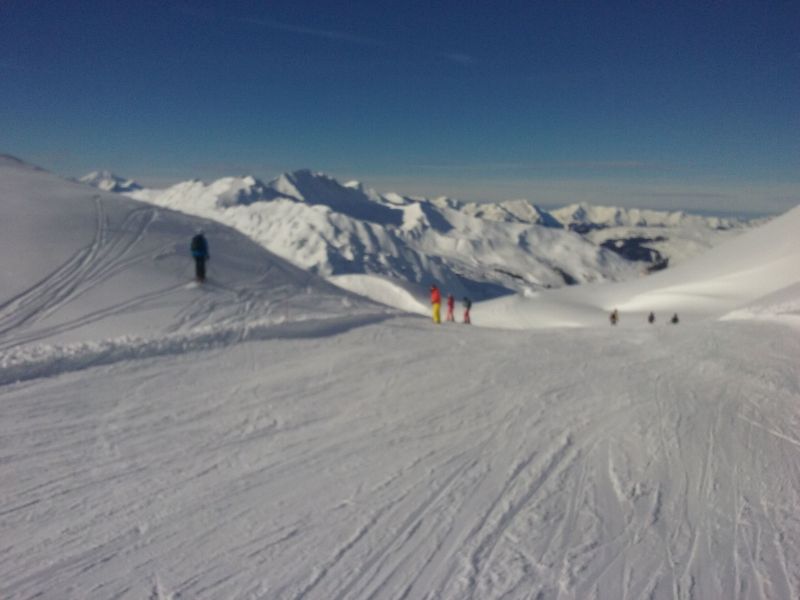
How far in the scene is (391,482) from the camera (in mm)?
6258

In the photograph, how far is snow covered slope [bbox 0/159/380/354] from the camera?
1239 centimetres

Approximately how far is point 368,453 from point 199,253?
→ 10975mm

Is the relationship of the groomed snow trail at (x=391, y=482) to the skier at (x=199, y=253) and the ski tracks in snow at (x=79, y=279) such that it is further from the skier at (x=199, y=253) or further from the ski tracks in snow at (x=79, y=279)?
the skier at (x=199, y=253)

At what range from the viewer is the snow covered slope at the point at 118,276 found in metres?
12.4

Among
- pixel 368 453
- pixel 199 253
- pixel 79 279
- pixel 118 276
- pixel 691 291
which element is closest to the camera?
pixel 368 453

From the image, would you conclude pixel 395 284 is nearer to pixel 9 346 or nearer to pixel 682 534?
pixel 9 346

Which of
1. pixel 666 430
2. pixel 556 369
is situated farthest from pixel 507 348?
Result: pixel 666 430

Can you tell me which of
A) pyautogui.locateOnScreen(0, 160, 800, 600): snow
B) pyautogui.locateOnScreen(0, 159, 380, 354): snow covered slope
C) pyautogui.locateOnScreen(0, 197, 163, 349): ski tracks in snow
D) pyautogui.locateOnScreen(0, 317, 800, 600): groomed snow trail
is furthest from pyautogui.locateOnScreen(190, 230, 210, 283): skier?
pyautogui.locateOnScreen(0, 317, 800, 600): groomed snow trail

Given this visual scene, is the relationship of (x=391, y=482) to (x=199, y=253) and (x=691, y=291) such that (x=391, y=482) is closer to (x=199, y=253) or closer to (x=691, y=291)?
(x=199, y=253)

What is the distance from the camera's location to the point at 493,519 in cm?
562

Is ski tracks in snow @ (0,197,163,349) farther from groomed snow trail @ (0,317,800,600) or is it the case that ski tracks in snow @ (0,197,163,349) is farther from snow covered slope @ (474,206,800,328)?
snow covered slope @ (474,206,800,328)

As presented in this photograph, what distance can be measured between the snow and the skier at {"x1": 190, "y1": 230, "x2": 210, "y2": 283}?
868 millimetres

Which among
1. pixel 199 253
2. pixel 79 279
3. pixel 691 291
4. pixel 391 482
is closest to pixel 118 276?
pixel 79 279

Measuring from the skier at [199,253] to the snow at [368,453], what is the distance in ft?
2.85
